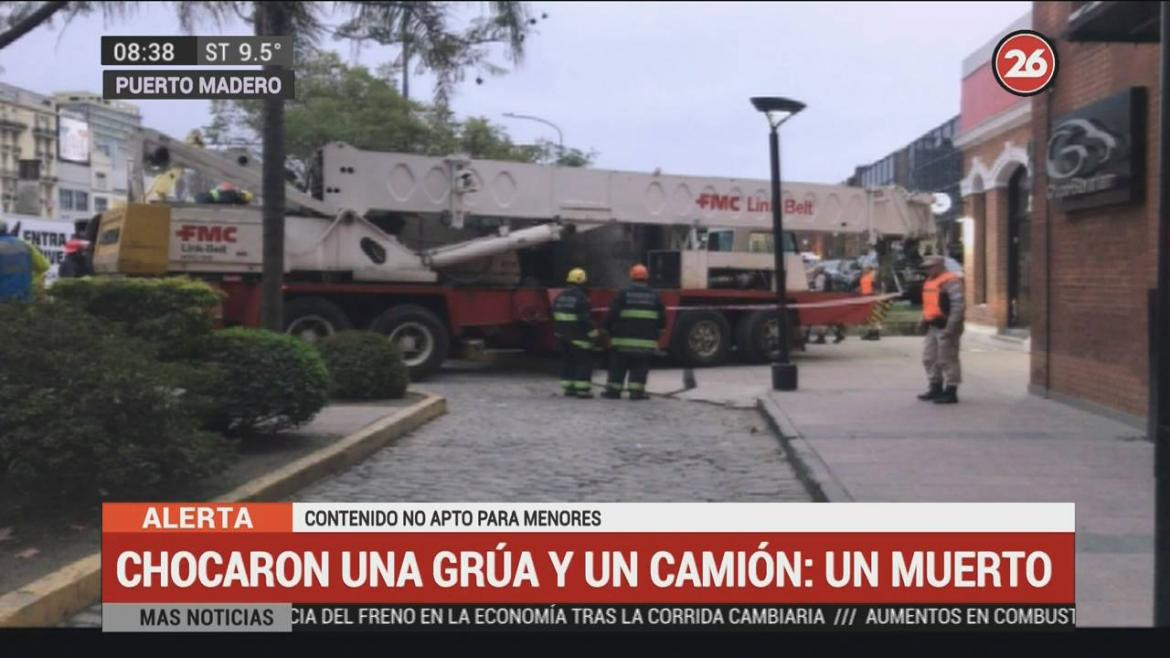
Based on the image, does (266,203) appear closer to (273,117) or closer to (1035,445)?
(273,117)

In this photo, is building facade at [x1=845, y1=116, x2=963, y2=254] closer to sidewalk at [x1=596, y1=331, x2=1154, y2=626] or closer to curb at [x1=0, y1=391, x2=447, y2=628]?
sidewalk at [x1=596, y1=331, x2=1154, y2=626]

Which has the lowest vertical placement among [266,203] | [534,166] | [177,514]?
[177,514]

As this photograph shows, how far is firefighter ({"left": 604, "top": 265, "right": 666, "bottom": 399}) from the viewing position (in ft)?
43.5

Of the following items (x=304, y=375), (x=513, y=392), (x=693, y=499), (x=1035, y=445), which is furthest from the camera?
(x=513, y=392)

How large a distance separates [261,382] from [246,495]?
5.44 ft

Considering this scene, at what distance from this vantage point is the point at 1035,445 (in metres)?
8.46

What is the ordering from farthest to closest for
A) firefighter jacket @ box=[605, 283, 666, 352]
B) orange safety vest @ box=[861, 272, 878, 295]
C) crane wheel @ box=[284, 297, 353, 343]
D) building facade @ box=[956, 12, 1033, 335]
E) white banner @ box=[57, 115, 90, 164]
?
orange safety vest @ box=[861, 272, 878, 295] → building facade @ box=[956, 12, 1033, 335] → crane wheel @ box=[284, 297, 353, 343] → firefighter jacket @ box=[605, 283, 666, 352] → white banner @ box=[57, 115, 90, 164]

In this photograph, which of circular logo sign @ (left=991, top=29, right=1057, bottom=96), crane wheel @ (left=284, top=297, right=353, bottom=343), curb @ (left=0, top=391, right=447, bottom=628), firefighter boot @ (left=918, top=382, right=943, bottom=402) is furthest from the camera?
crane wheel @ (left=284, top=297, right=353, bottom=343)

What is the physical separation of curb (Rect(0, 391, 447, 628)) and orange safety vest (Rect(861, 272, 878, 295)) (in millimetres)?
10587

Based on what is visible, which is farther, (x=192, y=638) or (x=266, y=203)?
(x=266, y=203)

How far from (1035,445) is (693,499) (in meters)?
2.81

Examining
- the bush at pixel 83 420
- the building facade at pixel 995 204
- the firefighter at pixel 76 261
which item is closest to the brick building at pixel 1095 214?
the building facade at pixel 995 204

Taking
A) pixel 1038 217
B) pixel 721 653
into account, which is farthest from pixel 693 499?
pixel 1038 217

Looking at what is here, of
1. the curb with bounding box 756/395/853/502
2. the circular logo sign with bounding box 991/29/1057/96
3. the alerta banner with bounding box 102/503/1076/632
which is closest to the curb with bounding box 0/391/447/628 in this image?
the alerta banner with bounding box 102/503/1076/632
